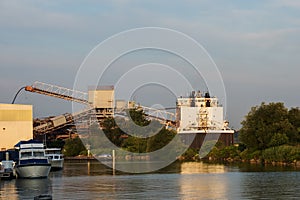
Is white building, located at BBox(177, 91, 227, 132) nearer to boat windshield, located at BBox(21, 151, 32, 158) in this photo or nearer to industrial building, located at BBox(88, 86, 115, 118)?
industrial building, located at BBox(88, 86, 115, 118)

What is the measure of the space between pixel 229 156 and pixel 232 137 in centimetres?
2296

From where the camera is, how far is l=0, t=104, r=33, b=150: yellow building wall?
8362cm

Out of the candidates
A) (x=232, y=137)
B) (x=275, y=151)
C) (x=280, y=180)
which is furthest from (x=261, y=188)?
(x=232, y=137)

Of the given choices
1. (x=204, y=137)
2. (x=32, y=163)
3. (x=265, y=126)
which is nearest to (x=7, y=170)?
(x=32, y=163)

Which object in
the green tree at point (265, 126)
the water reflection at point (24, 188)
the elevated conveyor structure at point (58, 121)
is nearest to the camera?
the water reflection at point (24, 188)

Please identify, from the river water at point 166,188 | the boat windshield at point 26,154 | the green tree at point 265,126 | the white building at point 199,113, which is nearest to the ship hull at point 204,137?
the white building at point 199,113

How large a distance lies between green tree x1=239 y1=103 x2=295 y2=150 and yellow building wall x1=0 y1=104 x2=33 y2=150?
1124 inches

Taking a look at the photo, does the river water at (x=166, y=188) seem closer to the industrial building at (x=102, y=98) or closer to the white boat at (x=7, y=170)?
the white boat at (x=7, y=170)

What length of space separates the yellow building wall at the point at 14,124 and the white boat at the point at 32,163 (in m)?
21.7

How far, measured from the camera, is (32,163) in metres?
59.8

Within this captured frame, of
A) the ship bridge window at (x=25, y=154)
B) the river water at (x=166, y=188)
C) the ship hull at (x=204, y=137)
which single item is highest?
the ship hull at (x=204, y=137)

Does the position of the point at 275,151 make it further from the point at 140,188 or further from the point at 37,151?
the point at 140,188

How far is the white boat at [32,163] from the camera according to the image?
5941 centimetres

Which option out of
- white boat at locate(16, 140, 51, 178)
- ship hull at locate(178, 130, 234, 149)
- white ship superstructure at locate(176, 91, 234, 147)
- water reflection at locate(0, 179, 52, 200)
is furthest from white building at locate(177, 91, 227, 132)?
water reflection at locate(0, 179, 52, 200)
